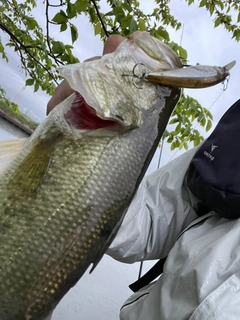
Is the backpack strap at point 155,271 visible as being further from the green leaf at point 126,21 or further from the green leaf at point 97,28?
the green leaf at point 97,28

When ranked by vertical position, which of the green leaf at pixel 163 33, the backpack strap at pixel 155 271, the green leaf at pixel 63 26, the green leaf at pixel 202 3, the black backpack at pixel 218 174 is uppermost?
the green leaf at pixel 202 3

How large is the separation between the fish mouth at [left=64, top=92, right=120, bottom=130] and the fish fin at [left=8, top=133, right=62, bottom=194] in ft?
0.23

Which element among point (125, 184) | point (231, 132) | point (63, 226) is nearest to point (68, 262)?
point (63, 226)

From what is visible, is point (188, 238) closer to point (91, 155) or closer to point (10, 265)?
point (91, 155)

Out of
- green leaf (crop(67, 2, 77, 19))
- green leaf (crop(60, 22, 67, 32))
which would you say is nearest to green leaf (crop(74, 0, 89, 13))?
green leaf (crop(67, 2, 77, 19))

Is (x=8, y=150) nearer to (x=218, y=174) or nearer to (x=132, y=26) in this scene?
(x=218, y=174)

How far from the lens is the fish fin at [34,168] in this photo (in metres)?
1.22

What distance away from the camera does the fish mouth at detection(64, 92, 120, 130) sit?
1354 mm

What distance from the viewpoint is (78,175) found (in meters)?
1.26

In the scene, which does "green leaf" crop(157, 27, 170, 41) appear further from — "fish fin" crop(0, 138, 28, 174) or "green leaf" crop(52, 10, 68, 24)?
"fish fin" crop(0, 138, 28, 174)

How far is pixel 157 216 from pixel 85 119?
2.49ft

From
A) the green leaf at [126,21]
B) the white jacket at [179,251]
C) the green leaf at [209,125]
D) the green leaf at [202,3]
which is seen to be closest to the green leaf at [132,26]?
the green leaf at [126,21]

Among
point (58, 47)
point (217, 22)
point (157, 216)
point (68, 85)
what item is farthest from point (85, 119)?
point (217, 22)

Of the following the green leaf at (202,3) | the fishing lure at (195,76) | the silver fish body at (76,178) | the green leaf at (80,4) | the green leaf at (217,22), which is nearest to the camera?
the silver fish body at (76,178)
